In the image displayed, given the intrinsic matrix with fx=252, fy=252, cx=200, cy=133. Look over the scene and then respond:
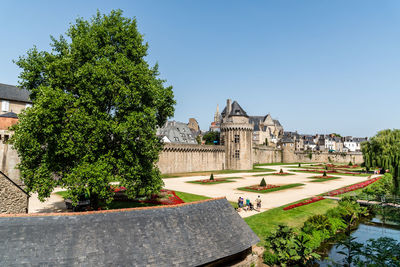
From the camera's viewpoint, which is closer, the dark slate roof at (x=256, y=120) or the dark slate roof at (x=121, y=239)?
the dark slate roof at (x=121, y=239)

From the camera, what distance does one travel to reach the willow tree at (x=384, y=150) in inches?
1631

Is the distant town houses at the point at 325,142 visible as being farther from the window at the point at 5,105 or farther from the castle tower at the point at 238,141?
the window at the point at 5,105

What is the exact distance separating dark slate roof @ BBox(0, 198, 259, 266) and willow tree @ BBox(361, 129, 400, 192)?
139ft

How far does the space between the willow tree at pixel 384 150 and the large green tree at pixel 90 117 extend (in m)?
41.8

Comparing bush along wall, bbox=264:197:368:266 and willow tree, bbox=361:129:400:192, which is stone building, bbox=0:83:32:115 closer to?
bush along wall, bbox=264:197:368:266

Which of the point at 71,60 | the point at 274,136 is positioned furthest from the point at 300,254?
the point at 274,136

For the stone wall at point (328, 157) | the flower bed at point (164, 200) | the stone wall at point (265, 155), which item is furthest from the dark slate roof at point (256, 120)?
the flower bed at point (164, 200)

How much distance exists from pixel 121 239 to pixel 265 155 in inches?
3125

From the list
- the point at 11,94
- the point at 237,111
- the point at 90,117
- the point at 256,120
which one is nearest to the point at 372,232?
the point at 90,117

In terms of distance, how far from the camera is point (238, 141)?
59625 mm

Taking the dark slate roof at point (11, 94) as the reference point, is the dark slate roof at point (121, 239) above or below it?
below

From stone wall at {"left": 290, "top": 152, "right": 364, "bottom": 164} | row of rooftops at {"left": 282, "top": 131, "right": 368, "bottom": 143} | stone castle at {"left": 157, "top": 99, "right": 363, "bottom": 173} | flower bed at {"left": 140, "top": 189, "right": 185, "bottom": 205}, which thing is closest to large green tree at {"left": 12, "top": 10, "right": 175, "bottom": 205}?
flower bed at {"left": 140, "top": 189, "right": 185, "bottom": 205}

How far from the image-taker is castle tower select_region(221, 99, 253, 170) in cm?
5938

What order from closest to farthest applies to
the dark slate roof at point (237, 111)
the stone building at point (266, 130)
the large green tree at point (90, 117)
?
the large green tree at point (90, 117)
the dark slate roof at point (237, 111)
the stone building at point (266, 130)
